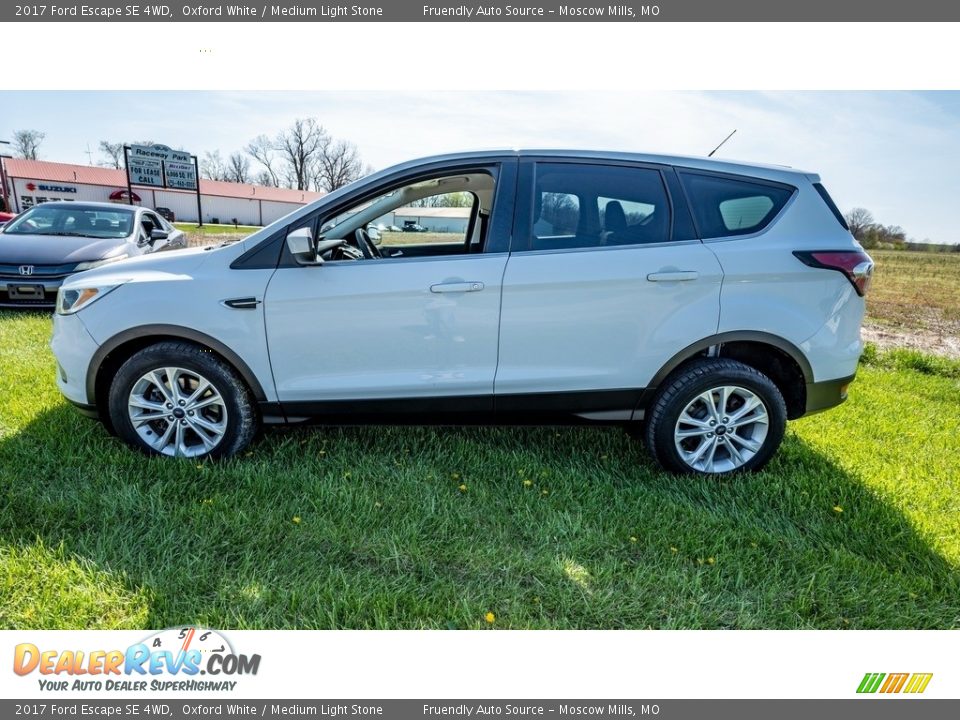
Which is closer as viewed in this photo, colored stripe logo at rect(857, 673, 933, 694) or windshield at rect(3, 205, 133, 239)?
colored stripe logo at rect(857, 673, 933, 694)

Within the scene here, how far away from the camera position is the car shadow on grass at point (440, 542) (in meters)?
2.08

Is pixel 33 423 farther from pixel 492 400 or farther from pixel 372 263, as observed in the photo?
pixel 492 400

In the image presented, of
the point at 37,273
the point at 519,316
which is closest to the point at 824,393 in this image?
the point at 519,316

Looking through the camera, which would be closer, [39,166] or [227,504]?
[227,504]

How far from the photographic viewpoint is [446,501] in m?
2.77

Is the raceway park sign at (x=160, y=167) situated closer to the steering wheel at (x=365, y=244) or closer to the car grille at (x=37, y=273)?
the car grille at (x=37, y=273)

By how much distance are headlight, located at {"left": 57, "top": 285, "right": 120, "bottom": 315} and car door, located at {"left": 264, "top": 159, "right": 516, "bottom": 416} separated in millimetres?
923

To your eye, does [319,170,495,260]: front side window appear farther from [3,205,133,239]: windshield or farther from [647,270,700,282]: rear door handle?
[3,205,133,239]: windshield

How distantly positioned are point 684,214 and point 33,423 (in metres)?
4.15

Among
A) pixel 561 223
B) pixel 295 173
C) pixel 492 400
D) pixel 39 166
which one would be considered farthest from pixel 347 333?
pixel 39 166

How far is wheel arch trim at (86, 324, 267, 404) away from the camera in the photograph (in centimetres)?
284

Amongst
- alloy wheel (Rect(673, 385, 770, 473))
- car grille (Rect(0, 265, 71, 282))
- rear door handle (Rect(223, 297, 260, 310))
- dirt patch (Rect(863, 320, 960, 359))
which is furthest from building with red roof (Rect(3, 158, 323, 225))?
alloy wheel (Rect(673, 385, 770, 473))

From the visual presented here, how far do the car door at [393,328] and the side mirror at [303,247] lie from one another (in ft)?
0.16

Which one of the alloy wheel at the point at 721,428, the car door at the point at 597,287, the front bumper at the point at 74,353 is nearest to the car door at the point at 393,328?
the car door at the point at 597,287
